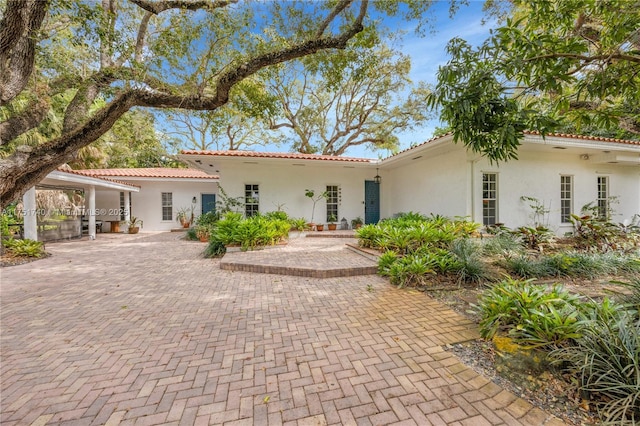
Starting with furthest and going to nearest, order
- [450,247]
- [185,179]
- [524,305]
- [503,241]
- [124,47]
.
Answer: [185,179], [503,241], [450,247], [124,47], [524,305]

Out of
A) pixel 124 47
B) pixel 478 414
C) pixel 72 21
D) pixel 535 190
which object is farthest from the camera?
pixel 535 190

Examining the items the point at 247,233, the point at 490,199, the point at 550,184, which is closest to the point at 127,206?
the point at 247,233

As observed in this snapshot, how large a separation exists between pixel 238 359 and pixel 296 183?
30.0 ft

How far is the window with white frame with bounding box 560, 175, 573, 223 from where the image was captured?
8.87 metres

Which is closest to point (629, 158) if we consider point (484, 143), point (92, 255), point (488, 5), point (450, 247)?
point (488, 5)

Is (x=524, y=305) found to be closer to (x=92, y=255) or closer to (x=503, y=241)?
(x=503, y=241)

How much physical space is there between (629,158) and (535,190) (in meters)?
3.32

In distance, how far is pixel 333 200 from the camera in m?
11.7

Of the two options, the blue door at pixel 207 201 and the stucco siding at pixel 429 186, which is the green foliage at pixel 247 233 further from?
the blue door at pixel 207 201

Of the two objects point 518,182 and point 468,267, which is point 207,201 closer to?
point 468,267

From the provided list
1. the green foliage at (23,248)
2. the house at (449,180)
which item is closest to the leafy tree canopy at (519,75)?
the house at (449,180)

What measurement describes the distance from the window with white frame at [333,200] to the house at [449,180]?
4cm

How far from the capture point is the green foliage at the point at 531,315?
2361 mm

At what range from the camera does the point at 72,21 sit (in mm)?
4039
